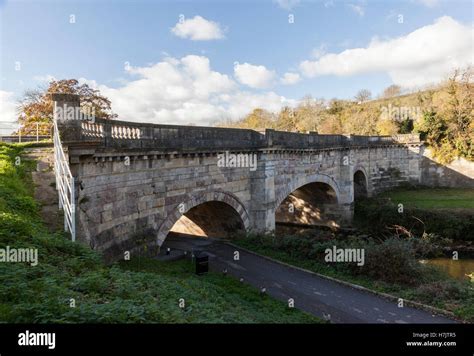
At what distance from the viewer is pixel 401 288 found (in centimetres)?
1219

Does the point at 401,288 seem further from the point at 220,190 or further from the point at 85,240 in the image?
the point at 85,240

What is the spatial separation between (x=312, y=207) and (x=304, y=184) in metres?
6.18

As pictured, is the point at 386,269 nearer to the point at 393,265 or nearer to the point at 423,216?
the point at 393,265

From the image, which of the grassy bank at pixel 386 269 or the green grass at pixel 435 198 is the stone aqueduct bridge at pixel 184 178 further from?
the green grass at pixel 435 198

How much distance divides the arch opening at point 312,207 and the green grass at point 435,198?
201 inches

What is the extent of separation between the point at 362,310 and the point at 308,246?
16.4 ft

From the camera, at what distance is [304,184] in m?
21.0

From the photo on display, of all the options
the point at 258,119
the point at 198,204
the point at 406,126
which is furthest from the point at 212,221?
the point at 258,119

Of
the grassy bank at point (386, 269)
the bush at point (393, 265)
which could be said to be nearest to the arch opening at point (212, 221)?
the grassy bank at point (386, 269)

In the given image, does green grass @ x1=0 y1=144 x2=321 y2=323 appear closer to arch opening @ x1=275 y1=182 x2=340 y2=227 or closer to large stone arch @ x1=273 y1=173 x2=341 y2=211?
large stone arch @ x1=273 y1=173 x2=341 y2=211

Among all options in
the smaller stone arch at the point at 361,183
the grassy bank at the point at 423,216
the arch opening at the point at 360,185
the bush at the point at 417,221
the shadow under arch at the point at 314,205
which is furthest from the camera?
the arch opening at the point at 360,185

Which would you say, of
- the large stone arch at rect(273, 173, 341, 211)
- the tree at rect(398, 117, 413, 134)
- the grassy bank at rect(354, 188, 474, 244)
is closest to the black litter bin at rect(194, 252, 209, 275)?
the large stone arch at rect(273, 173, 341, 211)

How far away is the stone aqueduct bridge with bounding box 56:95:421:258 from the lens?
937 cm

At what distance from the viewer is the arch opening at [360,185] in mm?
30062
